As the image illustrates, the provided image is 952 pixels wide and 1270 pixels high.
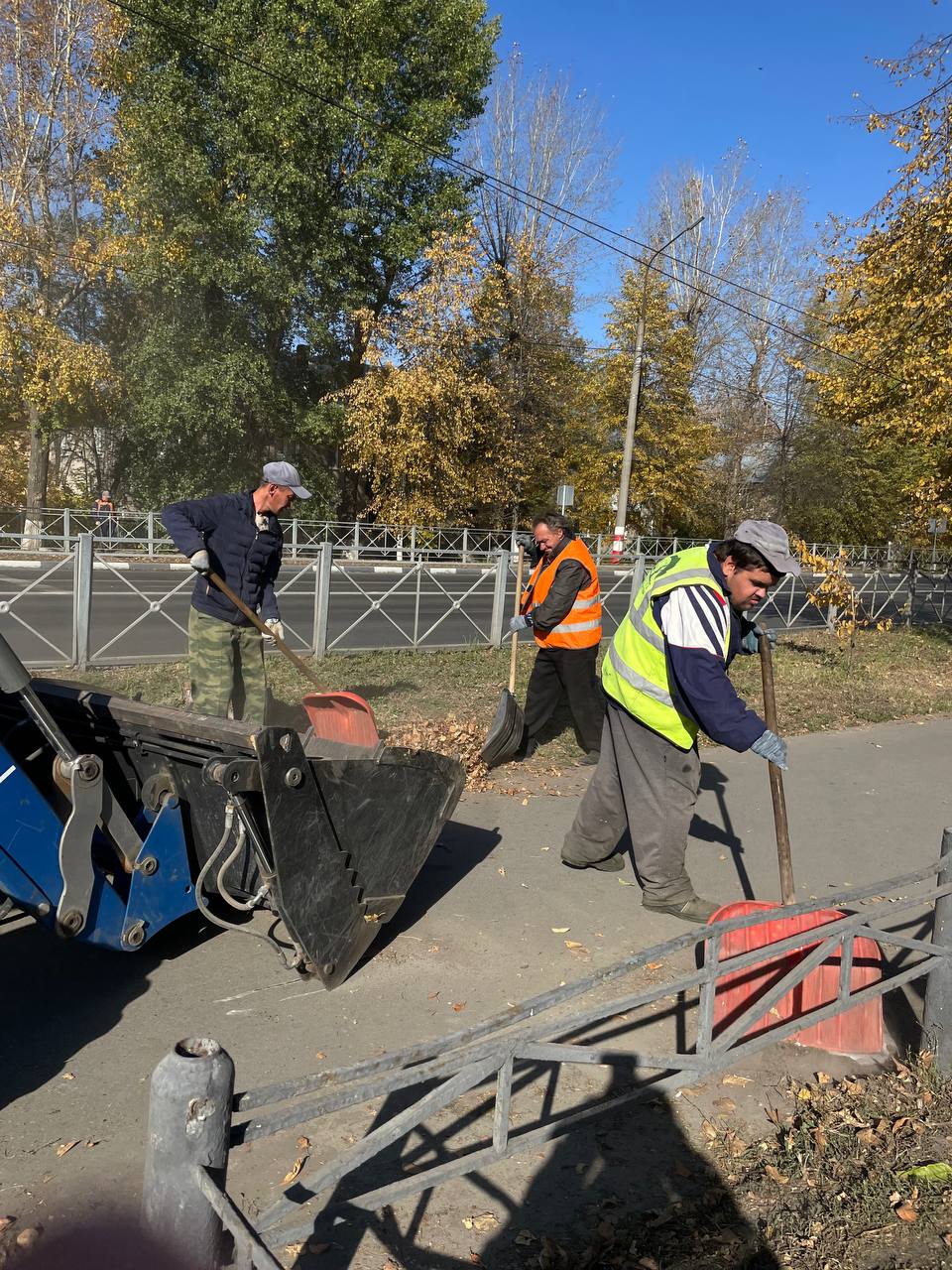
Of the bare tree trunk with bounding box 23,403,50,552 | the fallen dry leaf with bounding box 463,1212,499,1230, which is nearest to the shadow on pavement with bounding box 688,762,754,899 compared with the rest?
the fallen dry leaf with bounding box 463,1212,499,1230

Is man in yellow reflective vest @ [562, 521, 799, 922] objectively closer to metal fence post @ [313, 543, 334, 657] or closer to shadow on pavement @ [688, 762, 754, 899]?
shadow on pavement @ [688, 762, 754, 899]

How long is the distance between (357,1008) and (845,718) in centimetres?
699

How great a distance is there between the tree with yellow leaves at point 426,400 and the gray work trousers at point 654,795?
73.7 feet

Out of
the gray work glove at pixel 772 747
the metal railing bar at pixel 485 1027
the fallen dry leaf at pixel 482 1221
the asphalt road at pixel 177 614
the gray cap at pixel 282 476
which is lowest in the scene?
the fallen dry leaf at pixel 482 1221

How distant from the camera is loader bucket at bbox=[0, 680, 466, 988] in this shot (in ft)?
9.25

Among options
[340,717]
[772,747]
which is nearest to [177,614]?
[340,717]

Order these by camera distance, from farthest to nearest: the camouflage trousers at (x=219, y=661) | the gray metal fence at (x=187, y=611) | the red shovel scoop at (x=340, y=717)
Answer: the gray metal fence at (x=187, y=611) → the camouflage trousers at (x=219, y=661) → the red shovel scoop at (x=340, y=717)

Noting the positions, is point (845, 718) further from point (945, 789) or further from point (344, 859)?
point (344, 859)

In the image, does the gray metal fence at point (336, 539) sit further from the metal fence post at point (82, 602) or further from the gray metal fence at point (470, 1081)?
the gray metal fence at point (470, 1081)

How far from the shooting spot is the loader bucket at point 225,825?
2.82m

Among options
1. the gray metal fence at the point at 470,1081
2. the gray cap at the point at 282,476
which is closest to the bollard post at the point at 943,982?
the gray metal fence at the point at 470,1081

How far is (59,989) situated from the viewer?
131 inches

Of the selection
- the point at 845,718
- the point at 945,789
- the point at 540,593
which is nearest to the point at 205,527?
the point at 540,593

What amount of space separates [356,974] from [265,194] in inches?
965
